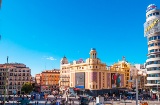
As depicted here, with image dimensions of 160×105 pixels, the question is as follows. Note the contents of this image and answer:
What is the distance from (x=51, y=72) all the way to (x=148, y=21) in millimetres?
59241

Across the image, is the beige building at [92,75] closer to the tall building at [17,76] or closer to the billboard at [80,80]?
the billboard at [80,80]

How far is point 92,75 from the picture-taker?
83125mm

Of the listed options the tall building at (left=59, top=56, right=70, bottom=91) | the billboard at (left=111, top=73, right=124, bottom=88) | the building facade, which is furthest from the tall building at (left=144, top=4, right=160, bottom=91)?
the building facade

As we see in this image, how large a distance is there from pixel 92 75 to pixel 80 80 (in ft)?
23.7

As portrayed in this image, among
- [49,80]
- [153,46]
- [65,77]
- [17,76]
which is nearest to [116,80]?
[65,77]

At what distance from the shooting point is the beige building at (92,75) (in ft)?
275

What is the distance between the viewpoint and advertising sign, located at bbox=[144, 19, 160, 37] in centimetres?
7426

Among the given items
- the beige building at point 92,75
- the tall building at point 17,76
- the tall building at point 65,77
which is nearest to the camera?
the beige building at point 92,75

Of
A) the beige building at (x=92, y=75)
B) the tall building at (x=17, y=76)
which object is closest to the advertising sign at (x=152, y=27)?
the beige building at (x=92, y=75)

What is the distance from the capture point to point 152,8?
78.6 metres

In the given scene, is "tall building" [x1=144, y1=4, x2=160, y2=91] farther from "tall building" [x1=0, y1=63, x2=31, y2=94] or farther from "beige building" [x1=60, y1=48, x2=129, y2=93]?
"tall building" [x1=0, y1=63, x2=31, y2=94]

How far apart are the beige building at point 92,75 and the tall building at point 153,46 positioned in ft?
55.5

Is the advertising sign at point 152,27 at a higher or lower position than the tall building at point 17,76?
higher

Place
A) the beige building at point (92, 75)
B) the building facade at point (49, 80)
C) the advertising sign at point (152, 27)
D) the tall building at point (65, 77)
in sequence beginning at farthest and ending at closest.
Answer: the building facade at point (49, 80), the tall building at point (65, 77), the beige building at point (92, 75), the advertising sign at point (152, 27)
